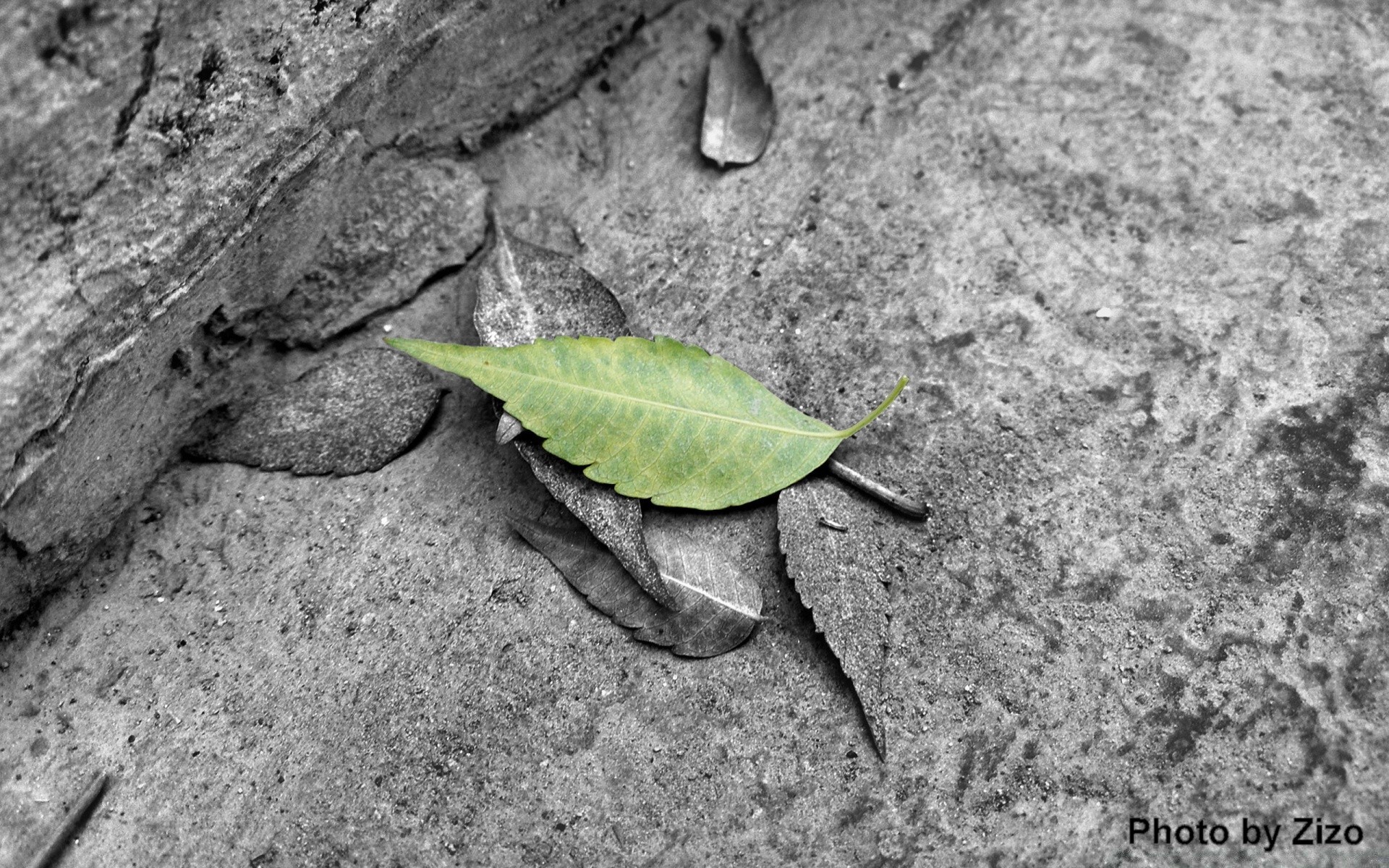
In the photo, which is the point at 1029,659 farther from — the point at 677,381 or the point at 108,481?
the point at 108,481

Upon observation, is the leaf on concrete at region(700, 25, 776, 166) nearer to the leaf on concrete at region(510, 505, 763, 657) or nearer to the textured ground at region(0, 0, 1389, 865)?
the textured ground at region(0, 0, 1389, 865)

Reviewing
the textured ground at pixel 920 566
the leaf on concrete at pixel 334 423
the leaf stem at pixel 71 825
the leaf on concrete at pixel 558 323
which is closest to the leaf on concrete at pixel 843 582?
the textured ground at pixel 920 566

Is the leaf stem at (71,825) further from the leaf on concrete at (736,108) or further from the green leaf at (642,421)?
the leaf on concrete at (736,108)

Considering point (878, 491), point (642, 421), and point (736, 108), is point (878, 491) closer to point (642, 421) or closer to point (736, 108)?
point (642, 421)

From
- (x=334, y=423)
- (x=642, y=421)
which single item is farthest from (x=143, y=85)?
(x=642, y=421)

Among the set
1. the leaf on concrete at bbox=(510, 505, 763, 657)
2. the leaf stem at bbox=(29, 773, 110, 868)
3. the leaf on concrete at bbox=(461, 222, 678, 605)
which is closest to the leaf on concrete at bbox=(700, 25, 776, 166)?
the leaf on concrete at bbox=(461, 222, 678, 605)

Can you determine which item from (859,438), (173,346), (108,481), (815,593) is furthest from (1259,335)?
(108,481)
